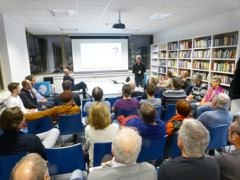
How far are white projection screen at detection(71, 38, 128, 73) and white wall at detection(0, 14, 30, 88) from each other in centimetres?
277

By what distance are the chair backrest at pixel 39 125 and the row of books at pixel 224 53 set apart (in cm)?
460

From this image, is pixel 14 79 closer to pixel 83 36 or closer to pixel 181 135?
pixel 83 36

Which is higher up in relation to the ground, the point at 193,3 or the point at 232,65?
the point at 193,3

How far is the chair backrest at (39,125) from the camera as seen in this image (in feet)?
8.31

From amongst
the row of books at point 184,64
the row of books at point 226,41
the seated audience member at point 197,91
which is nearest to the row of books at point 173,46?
the row of books at point 184,64

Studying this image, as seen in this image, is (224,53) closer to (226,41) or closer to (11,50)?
(226,41)

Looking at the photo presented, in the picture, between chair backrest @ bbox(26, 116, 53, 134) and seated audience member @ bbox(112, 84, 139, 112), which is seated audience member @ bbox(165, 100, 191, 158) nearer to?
seated audience member @ bbox(112, 84, 139, 112)

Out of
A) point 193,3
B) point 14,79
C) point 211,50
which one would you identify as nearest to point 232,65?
point 211,50

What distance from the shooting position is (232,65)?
14.2ft

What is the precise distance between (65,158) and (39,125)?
1.15 meters

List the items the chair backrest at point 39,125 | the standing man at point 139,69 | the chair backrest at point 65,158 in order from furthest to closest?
the standing man at point 139,69 < the chair backrest at point 39,125 < the chair backrest at point 65,158

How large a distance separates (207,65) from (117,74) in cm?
431

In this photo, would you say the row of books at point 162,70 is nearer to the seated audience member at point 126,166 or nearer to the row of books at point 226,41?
the row of books at point 226,41

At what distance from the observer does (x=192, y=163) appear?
3.67 ft
